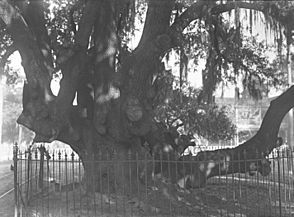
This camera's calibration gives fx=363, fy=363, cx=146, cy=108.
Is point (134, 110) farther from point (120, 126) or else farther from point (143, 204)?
point (143, 204)

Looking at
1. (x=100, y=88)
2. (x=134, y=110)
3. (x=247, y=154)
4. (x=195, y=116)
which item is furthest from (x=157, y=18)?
(x=195, y=116)

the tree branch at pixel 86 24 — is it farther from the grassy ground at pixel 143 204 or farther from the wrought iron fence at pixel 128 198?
the grassy ground at pixel 143 204

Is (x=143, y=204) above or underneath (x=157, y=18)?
underneath

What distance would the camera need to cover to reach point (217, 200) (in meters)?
10.6

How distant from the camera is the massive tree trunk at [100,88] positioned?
912 cm

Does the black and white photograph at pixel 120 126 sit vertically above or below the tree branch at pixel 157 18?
below

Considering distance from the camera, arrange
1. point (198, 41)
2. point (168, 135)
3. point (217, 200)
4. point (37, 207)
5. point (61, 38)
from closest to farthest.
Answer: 1. point (37, 207)
2. point (217, 200)
3. point (168, 135)
4. point (61, 38)
5. point (198, 41)

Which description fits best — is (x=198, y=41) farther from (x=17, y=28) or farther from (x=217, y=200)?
(x=17, y=28)

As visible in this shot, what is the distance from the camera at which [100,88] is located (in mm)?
10094

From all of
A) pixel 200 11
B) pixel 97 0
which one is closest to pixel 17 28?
pixel 97 0

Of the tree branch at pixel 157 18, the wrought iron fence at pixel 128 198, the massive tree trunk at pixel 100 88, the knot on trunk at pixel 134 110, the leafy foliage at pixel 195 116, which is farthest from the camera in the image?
the leafy foliage at pixel 195 116

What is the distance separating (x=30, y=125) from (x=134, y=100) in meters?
2.76

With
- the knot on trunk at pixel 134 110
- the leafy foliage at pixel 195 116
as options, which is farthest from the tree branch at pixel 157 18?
the leafy foliage at pixel 195 116

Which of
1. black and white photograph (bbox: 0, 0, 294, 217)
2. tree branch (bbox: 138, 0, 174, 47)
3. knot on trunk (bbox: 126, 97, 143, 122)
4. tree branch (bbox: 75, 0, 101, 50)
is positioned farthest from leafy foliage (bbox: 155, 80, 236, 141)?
tree branch (bbox: 75, 0, 101, 50)
